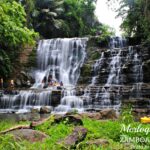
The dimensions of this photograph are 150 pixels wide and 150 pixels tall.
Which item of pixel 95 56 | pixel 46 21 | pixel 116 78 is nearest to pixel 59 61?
→ pixel 95 56

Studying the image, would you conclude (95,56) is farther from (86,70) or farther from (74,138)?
(74,138)

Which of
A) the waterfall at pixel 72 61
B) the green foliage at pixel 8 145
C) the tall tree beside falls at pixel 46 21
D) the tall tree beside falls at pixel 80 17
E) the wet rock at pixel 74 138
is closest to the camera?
the green foliage at pixel 8 145

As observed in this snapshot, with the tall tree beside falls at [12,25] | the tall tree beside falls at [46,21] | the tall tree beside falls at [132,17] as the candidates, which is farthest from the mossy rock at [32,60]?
the tall tree beside falls at [12,25]

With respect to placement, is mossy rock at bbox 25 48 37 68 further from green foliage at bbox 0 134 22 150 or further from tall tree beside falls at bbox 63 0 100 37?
green foliage at bbox 0 134 22 150

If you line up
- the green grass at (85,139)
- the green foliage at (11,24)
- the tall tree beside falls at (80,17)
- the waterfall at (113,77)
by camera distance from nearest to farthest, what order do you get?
the green grass at (85,139) < the green foliage at (11,24) < the waterfall at (113,77) < the tall tree beside falls at (80,17)

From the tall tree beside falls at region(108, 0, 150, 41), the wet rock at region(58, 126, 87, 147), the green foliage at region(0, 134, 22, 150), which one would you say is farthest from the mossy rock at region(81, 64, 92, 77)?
the green foliage at region(0, 134, 22, 150)

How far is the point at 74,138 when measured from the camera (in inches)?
230

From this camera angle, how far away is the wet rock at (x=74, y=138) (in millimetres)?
5578

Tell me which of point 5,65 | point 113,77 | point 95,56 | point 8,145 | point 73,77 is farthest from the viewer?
point 5,65

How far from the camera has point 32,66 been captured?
28625mm

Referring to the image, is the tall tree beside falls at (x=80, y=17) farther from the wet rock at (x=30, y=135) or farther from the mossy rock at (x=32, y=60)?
the wet rock at (x=30, y=135)

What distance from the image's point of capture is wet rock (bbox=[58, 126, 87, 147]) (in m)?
5.58

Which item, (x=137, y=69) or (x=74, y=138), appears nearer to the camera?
(x=74, y=138)

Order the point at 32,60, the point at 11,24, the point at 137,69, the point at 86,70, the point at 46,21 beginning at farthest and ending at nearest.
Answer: the point at 46,21 → the point at 32,60 → the point at 86,70 → the point at 137,69 → the point at 11,24
